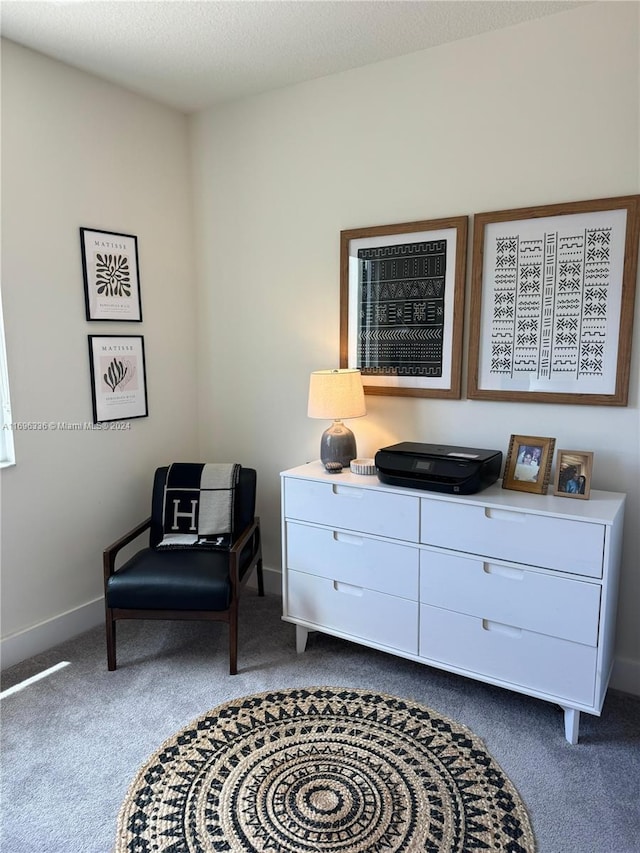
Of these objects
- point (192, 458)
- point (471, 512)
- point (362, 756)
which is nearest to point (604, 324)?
point (471, 512)

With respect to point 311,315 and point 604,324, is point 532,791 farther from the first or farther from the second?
point 311,315

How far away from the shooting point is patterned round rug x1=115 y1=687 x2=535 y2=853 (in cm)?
169

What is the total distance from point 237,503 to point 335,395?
80 centimetres

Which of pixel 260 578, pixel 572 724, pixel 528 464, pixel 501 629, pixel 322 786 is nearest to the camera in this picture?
pixel 322 786

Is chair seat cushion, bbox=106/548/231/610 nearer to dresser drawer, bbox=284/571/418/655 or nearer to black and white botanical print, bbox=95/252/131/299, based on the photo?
dresser drawer, bbox=284/571/418/655

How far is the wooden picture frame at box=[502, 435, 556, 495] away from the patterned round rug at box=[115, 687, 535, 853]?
3.07 feet

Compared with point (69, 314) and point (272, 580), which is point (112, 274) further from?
point (272, 580)

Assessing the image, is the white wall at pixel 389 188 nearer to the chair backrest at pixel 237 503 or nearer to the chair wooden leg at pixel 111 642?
the chair backrest at pixel 237 503

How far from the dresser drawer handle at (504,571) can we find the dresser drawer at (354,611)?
34 centimetres

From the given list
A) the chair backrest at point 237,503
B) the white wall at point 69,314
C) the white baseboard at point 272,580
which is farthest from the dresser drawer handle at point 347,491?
the white wall at point 69,314

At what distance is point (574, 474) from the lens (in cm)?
220

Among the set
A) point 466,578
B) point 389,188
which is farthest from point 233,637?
point 389,188

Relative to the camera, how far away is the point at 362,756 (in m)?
2.01

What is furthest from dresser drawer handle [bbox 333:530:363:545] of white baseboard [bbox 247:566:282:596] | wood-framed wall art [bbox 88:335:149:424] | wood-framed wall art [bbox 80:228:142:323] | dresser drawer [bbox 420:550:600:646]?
wood-framed wall art [bbox 80:228:142:323]
